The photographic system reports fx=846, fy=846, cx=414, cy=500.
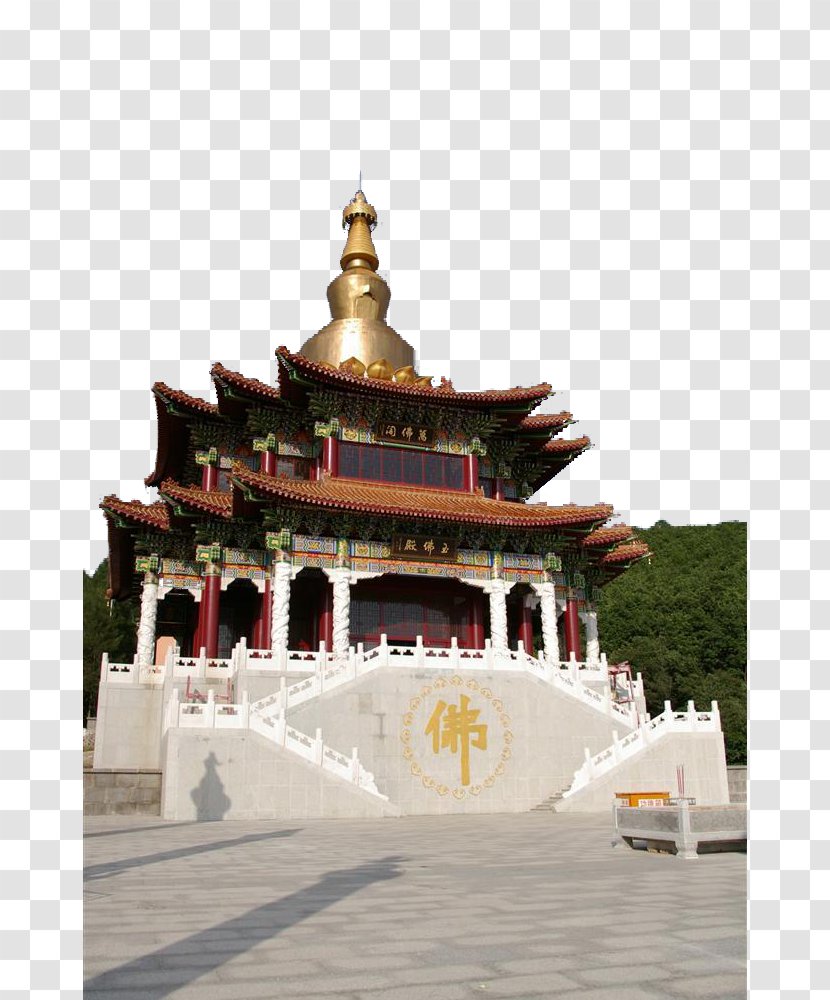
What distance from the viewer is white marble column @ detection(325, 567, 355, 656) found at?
23.8m

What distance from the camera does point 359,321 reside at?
33781 mm

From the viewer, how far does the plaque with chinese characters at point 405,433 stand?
95.2 feet

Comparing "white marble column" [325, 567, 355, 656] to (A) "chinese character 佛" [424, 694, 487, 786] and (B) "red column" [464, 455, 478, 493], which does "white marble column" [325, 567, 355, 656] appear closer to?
(A) "chinese character 佛" [424, 694, 487, 786]

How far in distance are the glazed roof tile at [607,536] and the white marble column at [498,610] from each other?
3.40 m

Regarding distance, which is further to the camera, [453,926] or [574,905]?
[574,905]

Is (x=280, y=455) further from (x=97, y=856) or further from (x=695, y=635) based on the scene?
(x=695, y=635)

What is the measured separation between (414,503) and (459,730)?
312 inches

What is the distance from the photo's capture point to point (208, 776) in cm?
1745

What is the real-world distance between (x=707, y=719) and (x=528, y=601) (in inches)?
291

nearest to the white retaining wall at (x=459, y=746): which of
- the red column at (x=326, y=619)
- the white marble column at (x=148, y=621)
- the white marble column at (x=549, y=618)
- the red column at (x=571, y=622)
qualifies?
the white marble column at (x=549, y=618)

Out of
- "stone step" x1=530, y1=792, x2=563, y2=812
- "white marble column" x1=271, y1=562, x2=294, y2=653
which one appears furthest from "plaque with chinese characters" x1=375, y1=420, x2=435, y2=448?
"stone step" x1=530, y1=792, x2=563, y2=812

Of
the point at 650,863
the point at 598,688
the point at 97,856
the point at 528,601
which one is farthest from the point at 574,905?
the point at 528,601

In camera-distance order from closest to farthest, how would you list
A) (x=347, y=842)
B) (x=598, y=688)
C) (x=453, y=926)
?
(x=453, y=926)
(x=347, y=842)
(x=598, y=688)

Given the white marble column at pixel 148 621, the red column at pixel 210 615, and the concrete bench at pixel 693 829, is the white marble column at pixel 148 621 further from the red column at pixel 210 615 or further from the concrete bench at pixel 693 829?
the concrete bench at pixel 693 829
